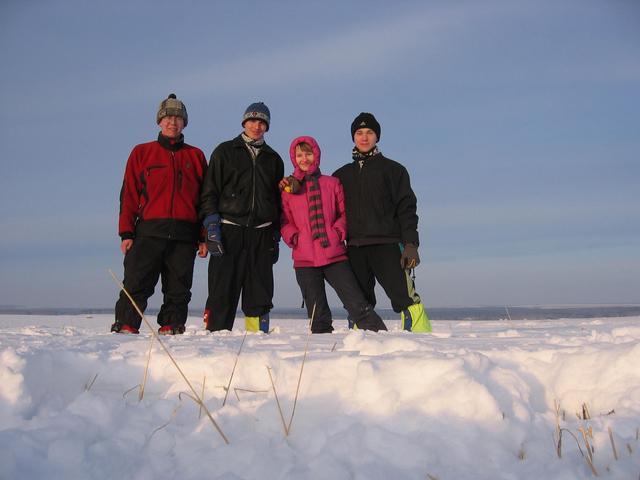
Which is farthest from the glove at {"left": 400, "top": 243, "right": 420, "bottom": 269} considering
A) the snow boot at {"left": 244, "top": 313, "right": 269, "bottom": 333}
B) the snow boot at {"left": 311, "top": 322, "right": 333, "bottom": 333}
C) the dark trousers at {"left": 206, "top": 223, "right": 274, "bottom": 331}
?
the snow boot at {"left": 244, "top": 313, "right": 269, "bottom": 333}

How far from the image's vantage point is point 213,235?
4.79 meters

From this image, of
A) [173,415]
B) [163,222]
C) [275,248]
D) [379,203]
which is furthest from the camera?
[275,248]

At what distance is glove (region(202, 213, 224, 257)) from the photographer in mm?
4785

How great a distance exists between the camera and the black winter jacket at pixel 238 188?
16.2 ft

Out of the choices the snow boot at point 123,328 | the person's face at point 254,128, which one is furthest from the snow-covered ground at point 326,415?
the person's face at point 254,128

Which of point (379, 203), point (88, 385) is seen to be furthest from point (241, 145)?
point (88, 385)

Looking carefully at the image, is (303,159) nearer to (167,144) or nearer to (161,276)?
(167,144)

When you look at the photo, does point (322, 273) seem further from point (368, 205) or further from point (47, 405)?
point (47, 405)

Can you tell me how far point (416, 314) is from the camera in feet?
16.0

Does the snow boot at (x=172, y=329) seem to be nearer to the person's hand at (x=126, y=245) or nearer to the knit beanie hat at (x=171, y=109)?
the person's hand at (x=126, y=245)

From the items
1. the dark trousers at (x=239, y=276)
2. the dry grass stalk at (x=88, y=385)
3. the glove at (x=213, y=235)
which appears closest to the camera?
the dry grass stalk at (x=88, y=385)

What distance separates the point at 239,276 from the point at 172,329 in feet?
2.57

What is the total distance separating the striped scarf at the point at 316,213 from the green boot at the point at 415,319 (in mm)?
988

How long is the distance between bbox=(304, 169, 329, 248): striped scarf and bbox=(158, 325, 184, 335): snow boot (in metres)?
1.51
